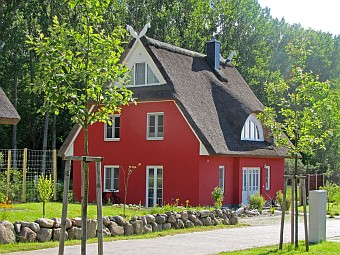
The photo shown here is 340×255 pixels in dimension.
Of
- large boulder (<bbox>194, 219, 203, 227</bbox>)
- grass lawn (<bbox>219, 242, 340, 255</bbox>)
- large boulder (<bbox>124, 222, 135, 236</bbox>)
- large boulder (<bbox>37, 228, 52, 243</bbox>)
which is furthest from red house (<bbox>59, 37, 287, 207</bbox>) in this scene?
large boulder (<bbox>37, 228, 52, 243</bbox>)

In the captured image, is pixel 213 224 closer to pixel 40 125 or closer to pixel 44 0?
pixel 44 0

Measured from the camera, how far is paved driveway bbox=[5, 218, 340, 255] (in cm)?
1333

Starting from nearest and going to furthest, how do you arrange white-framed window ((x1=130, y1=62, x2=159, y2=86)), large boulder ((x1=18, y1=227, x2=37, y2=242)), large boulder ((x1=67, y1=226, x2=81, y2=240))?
1. large boulder ((x1=18, y1=227, x2=37, y2=242))
2. large boulder ((x1=67, y1=226, x2=81, y2=240))
3. white-framed window ((x1=130, y1=62, x2=159, y2=86))

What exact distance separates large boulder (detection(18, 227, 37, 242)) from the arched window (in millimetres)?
16701

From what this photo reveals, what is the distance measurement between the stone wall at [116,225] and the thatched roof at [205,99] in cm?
657

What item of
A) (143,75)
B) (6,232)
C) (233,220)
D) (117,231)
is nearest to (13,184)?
(143,75)

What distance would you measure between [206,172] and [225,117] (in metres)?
3.51

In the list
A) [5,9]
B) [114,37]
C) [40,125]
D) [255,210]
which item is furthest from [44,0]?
[114,37]

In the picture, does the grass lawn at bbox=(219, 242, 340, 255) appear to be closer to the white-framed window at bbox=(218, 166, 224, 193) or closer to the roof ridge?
the white-framed window at bbox=(218, 166, 224, 193)

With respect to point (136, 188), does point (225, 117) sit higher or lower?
higher

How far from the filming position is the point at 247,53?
48.3 meters

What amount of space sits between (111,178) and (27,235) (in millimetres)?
15685

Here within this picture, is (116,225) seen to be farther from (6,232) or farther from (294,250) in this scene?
(294,250)

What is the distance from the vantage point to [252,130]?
99.1ft
